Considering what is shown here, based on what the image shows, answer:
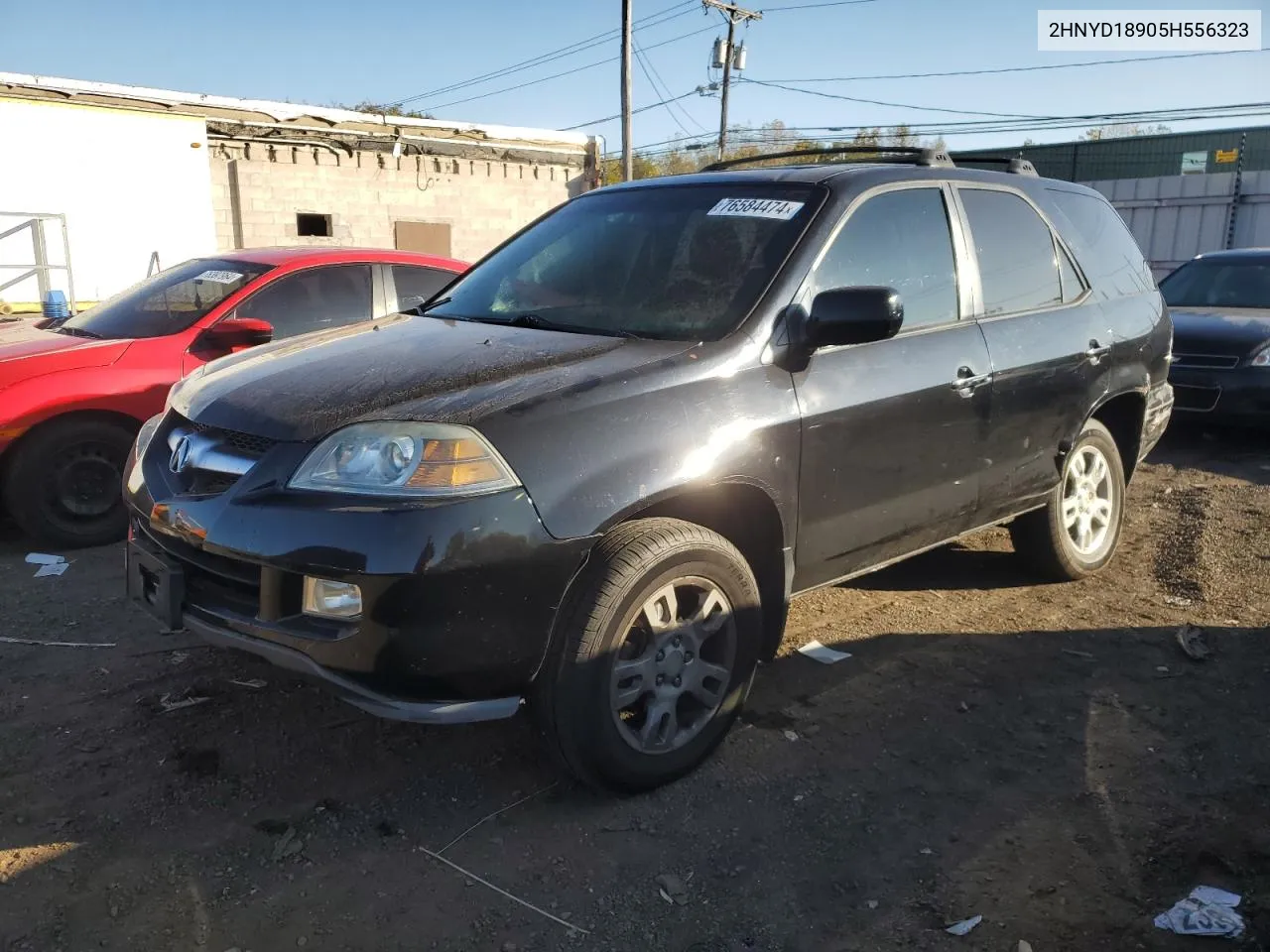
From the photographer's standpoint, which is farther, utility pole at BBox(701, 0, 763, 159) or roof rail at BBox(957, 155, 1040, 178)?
utility pole at BBox(701, 0, 763, 159)

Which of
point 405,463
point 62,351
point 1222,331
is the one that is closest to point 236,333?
point 62,351

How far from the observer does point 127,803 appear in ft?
9.84

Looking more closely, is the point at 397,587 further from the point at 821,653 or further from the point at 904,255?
the point at 904,255

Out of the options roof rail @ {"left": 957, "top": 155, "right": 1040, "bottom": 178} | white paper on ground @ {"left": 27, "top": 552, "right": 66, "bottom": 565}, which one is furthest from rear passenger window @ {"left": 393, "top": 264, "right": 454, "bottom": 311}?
roof rail @ {"left": 957, "top": 155, "right": 1040, "bottom": 178}

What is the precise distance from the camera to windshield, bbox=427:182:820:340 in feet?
11.2

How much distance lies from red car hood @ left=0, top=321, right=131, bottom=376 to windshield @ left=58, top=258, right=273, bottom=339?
185mm

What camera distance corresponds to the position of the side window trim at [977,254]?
407 cm

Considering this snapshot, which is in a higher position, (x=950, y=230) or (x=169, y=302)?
(x=950, y=230)

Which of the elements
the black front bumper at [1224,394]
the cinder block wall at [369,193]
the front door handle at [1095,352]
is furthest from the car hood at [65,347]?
the cinder block wall at [369,193]

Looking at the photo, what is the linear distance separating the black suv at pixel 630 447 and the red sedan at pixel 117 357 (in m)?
2.16

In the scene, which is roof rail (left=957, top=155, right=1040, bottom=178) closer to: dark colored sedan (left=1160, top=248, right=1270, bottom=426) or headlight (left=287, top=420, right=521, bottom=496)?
headlight (left=287, top=420, right=521, bottom=496)

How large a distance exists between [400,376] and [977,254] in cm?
244

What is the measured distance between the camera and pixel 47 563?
5223 mm

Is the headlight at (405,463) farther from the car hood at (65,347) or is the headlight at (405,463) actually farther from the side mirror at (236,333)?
the car hood at (65,347)
